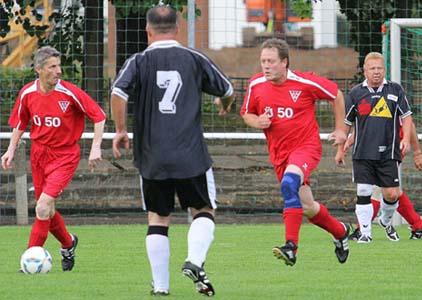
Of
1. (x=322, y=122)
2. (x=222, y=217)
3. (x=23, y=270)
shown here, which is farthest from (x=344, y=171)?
(x=23, y=270)

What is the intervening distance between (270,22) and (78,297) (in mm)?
12767

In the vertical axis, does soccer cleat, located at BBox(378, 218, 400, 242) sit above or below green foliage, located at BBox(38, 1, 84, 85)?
below

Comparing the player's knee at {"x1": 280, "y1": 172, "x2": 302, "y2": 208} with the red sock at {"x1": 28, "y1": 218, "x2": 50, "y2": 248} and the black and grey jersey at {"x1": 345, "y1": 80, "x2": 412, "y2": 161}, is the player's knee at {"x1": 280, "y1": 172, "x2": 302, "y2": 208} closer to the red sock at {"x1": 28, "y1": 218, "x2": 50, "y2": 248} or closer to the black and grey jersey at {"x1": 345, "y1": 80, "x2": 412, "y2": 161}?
the red sock at {"x1": 28, "y1": 218, "x2": 50, "y2": 248}

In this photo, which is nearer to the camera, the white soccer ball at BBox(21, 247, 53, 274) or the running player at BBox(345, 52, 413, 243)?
the white soccer ball at BBox(21, 247, 53, 274)

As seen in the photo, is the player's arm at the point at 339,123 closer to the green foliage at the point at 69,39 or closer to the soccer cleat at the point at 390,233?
the soccer cleat at the point at 390,233

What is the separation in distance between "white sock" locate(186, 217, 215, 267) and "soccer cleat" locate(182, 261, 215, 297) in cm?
5

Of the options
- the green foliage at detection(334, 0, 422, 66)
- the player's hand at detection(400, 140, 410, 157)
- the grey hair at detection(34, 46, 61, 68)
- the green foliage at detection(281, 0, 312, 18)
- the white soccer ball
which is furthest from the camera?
the green foliage at detection(281, 0, 312, 18)

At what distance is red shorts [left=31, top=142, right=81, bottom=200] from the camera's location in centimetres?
1005

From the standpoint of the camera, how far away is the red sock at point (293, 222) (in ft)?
31.0

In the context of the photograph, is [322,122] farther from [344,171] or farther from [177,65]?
[177,65]

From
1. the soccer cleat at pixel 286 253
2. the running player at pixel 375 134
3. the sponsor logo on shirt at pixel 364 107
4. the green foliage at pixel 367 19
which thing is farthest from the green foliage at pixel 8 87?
the soccer cleat at pixel 286 253

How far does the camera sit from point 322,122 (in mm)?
16750

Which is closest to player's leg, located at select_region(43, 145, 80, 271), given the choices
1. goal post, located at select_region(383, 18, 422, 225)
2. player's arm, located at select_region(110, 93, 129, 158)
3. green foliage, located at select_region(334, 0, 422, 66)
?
player's arm, located at select_region(110, 93, 129, 158)

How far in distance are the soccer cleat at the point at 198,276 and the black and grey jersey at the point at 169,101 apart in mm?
586
